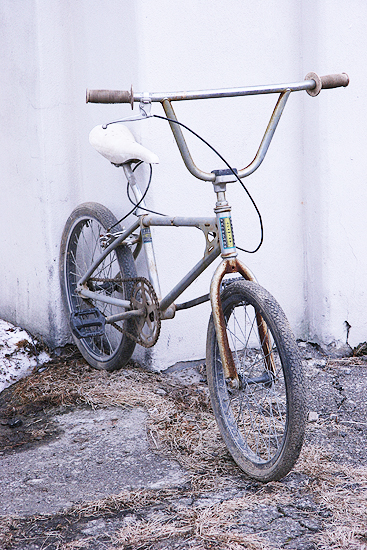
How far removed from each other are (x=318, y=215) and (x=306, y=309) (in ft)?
1.90

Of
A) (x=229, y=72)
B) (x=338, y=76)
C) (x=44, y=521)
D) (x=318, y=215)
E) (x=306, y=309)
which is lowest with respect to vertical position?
(x=44, y=521)

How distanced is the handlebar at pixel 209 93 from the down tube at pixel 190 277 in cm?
56

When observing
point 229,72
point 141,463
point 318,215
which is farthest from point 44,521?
point 229,72

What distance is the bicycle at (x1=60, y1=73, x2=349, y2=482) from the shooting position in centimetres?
213

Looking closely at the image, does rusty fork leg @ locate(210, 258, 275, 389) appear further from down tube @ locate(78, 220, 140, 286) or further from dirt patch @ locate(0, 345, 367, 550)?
down tube @ locate(78, 220, 140, 286)

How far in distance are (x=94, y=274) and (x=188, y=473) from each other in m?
1.53

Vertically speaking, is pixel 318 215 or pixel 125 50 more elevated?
pixel 125 50

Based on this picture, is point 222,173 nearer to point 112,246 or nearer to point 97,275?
point 112,246

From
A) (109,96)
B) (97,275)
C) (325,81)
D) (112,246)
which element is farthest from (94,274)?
(325,81)

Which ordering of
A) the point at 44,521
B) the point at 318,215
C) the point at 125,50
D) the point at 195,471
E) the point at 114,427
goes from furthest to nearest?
the point at 318,215 < the point at 125,50 < the point at 114,427 < the point at 195,471 < the point at 44,521

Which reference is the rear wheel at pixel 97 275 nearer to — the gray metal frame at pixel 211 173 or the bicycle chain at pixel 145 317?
the bicycle chain at pixel 145 317

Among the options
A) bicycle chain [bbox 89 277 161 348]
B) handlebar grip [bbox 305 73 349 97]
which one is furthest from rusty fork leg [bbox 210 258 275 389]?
handlebar grip [bbox 305 73 349 97]

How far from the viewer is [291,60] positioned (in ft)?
11.4

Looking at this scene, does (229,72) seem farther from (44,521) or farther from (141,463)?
(44,521)
